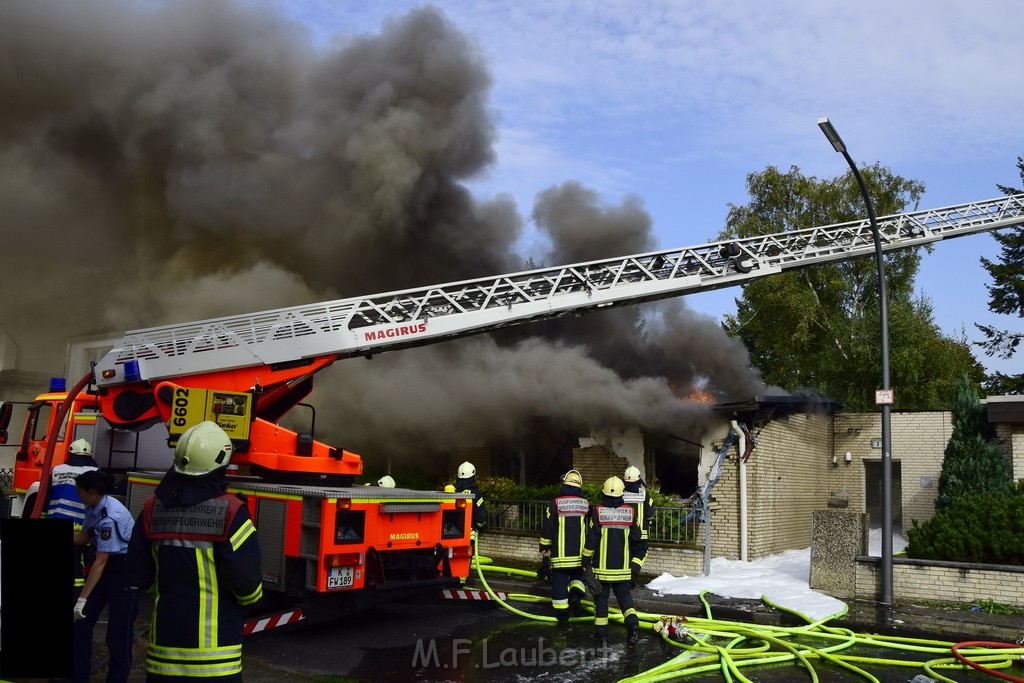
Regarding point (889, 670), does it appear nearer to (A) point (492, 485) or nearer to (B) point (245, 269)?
(A) point (492, 485)

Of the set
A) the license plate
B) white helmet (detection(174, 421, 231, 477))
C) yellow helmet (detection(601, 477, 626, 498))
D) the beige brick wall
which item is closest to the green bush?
the beige brick wall

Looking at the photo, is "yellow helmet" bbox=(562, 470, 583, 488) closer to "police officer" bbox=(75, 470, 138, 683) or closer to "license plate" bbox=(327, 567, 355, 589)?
"license plate" bbox=(327, 567, 355, 589)

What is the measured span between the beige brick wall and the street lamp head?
4.93m

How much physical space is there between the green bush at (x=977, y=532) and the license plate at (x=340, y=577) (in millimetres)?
7322

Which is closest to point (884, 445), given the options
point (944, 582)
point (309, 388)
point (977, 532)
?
point (977, 532)

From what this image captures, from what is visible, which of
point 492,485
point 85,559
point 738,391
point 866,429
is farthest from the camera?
point 866,429

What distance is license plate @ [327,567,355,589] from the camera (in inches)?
270

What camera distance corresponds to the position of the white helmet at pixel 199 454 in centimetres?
358

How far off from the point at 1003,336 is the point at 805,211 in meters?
6.69

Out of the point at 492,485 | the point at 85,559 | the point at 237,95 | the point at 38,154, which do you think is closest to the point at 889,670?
the point at 85,559

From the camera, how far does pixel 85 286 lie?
12.7 metres

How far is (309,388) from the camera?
9.70 metres

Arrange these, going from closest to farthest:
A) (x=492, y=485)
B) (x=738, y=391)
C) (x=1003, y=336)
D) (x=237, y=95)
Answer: (x=237, y=95) < (x=492, y=485) < (x=738, y=391) < (x=1003, y=336)

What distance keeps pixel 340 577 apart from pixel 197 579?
365 cm
